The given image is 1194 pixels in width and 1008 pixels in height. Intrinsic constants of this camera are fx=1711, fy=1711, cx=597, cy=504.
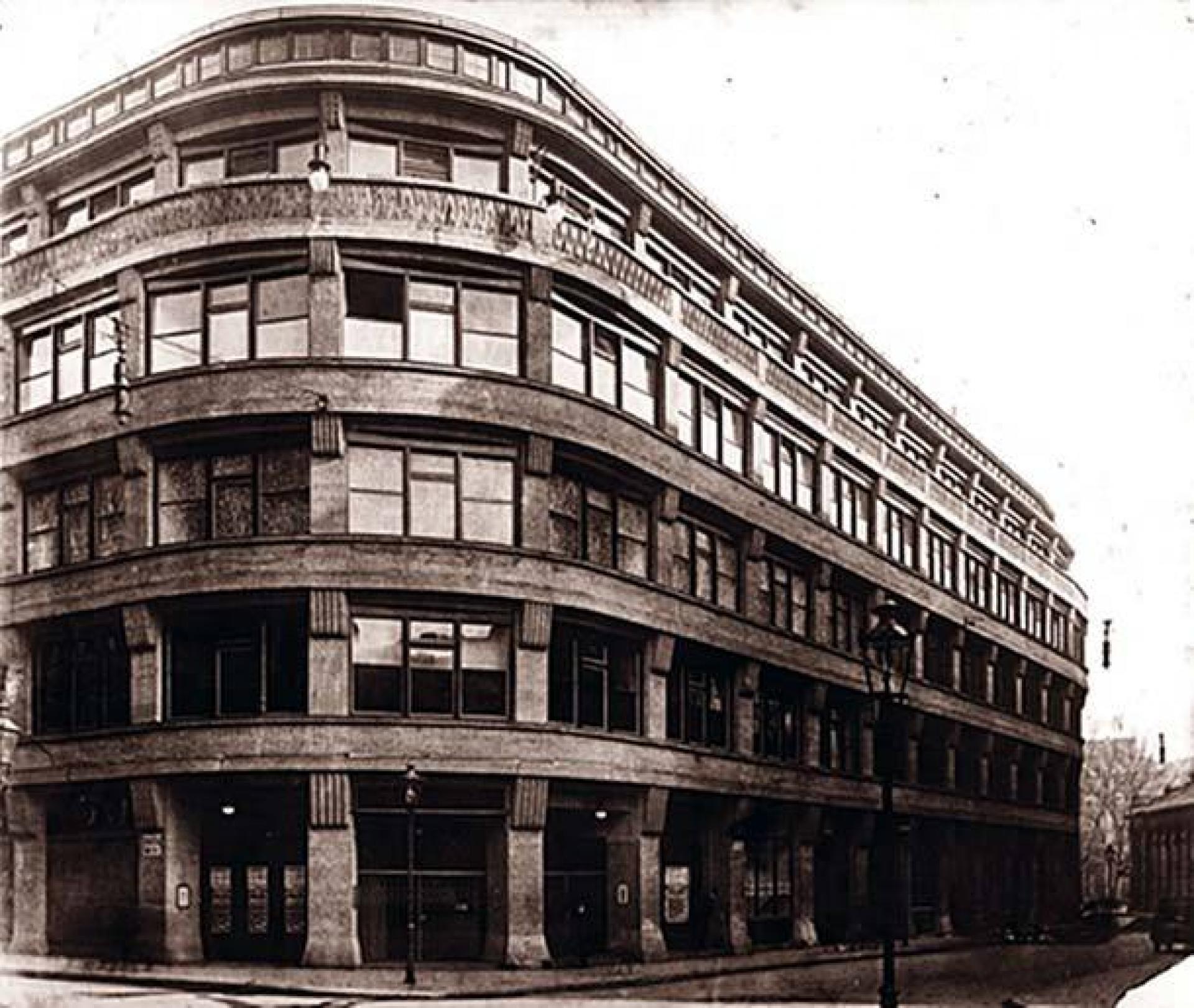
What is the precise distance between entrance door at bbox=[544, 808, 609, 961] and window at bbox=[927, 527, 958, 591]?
5.61 meters

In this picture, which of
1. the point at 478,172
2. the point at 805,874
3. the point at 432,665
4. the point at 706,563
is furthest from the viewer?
the point at 805,874

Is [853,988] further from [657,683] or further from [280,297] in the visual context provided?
[280,297]

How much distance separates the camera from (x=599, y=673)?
17438mm

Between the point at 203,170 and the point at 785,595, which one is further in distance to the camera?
the point at 785,595

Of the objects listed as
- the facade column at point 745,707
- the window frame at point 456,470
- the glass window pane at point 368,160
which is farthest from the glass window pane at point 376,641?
the glass window pane at point 368,160

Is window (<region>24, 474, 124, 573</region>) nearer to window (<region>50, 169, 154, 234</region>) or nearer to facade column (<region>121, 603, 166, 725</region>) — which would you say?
facade column (<region>121, 603, 166, 725</region>)

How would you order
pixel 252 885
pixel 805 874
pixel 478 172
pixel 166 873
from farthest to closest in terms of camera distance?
pixel 805 874, pixel 478 172, pixel 252 885, pixel 166 873

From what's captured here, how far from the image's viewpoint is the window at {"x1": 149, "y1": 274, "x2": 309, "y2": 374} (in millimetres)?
16234

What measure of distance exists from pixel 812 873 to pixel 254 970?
6.79 metres

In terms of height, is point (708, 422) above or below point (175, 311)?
below

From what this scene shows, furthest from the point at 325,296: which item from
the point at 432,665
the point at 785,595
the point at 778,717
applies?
the point at 778,717

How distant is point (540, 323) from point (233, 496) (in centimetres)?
354

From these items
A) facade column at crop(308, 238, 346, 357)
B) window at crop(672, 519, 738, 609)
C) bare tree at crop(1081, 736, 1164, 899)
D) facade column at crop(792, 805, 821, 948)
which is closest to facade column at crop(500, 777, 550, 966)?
window at crop(672, 519, 738, 609)

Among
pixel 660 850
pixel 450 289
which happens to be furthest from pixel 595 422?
pixel 660 850
